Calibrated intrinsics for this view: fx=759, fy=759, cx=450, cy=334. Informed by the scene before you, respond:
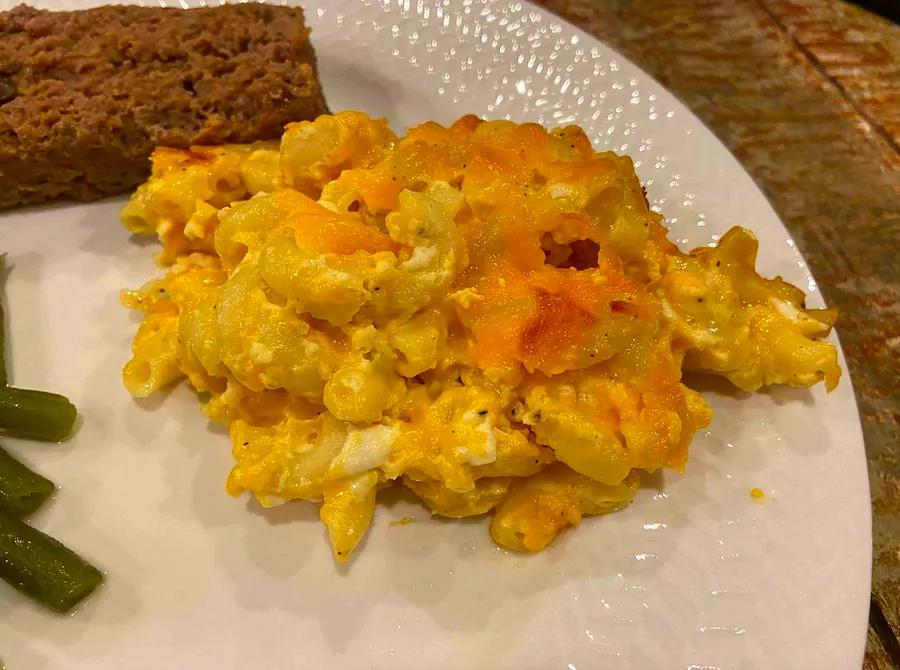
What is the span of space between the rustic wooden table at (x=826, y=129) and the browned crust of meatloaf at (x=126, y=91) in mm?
1719

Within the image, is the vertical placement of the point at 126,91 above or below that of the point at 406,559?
above

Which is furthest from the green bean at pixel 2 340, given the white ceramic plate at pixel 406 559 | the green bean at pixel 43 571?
the green bean at pixel 43 571

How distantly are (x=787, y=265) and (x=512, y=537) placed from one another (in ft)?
3.83

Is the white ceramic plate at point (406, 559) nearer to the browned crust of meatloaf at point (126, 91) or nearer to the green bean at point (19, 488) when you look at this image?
the green bean at point (19, 488)

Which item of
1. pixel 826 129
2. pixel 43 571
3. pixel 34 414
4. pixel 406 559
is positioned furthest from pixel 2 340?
pixel 826 129

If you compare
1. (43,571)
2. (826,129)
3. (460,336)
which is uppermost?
(826,129)

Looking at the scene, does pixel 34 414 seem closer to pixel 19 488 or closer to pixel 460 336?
pixel 19 488

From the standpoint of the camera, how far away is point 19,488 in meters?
1.65

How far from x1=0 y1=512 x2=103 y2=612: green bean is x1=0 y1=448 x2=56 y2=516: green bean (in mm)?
72

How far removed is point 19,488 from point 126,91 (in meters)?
1.18

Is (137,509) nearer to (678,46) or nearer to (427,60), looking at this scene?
(427,60)

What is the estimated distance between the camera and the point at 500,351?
5.25 feet

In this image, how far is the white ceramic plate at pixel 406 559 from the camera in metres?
1.56

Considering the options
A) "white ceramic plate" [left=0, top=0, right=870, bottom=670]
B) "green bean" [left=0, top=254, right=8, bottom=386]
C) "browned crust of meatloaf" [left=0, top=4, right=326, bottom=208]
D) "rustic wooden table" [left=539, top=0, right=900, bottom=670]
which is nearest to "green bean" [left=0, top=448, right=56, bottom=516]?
"white ceramic plate" [left=0, top=0, right=870, bottom=670]
